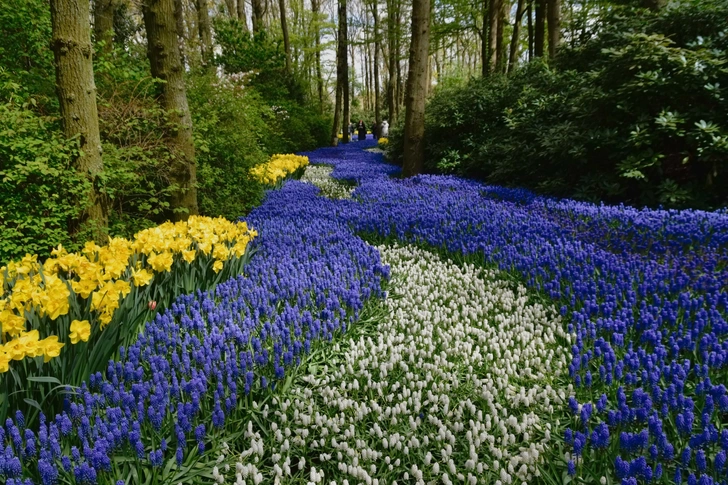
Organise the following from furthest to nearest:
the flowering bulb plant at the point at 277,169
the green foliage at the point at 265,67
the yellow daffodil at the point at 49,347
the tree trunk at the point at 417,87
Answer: the green foliage at the point at 265,67
the tree trunk at the point at 417,87
the flowering bulb plant at the point at 277,169
the yellow daffodil at the point at 49,347

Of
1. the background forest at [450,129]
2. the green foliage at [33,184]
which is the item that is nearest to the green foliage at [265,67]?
the background forest at [450,129]

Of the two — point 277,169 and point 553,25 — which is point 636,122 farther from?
point 277,169

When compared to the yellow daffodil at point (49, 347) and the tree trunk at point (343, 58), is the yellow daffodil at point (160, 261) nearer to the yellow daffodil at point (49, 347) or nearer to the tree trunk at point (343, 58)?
the yellow daffodil at point (49, 347)

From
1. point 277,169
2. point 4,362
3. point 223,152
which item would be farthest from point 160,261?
point 277,169

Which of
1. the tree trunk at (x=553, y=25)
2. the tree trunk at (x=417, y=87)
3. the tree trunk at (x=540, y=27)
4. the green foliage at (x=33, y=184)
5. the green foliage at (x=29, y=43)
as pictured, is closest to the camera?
the green foliage at (x=33, y=184)

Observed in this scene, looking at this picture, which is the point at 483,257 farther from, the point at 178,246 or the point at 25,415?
the point at 25,415

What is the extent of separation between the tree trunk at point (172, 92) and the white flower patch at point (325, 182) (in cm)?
343

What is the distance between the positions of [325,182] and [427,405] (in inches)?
363

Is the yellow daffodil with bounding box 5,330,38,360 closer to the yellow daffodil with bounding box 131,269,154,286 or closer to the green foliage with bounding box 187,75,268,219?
the yellow daffodil with bounding box 131,269,154,286

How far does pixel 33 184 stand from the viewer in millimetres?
3863

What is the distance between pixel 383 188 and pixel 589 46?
5401mm

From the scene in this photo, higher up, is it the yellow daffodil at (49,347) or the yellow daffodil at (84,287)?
the yellow daffodil at (84,287)

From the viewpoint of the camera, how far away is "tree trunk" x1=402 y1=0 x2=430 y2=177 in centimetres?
970

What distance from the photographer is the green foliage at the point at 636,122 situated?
6.09 m
